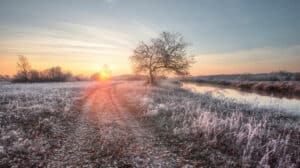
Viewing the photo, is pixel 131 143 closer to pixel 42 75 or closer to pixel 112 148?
pixel 112 148

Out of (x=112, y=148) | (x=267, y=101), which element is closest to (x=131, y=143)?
(x=112, y=148)

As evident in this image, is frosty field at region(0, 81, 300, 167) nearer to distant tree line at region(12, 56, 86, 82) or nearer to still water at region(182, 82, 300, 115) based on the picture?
still water at region(182, 82, 300, 115)

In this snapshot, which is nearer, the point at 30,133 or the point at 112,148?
the point at 112,148

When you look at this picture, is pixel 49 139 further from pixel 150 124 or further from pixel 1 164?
pixel 150 124

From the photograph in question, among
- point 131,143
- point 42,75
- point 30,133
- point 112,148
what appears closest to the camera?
point 112,148

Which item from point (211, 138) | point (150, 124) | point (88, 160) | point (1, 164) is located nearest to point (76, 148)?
point (88, 160)

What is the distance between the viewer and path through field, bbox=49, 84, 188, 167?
30.7 ft

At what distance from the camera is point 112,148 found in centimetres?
1081

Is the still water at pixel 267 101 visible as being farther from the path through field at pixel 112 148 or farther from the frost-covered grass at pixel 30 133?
the frost-covered grass at pixel 30 133

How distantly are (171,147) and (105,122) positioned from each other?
6294 millimetres

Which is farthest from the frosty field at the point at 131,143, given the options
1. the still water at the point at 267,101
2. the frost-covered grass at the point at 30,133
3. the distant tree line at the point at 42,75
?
the distant tree line at the point at 42,75

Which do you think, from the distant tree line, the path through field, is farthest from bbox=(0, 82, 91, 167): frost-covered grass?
the distant tree line

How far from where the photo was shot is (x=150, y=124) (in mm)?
15508

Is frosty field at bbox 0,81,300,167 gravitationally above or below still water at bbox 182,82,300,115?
above
